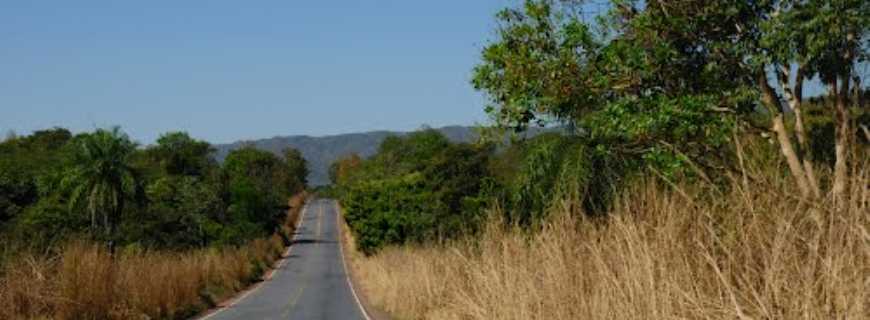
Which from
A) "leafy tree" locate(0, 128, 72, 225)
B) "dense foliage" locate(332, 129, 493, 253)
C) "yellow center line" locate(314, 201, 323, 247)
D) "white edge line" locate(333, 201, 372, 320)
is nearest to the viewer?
"white edge line" locate(333, 201, 372, 320)

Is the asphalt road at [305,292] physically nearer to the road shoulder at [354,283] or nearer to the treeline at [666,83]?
the road shoulder at [354,283]

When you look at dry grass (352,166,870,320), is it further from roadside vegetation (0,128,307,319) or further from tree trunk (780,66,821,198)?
roadside vegetation (0,128,307,319)

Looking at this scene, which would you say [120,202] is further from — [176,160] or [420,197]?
[176,160]

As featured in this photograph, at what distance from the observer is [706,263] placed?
4.92m

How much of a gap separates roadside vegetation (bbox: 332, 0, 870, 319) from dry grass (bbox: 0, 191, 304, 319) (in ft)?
22.2

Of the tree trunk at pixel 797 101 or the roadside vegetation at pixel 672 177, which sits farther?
the tree trunk at pixel 797 101

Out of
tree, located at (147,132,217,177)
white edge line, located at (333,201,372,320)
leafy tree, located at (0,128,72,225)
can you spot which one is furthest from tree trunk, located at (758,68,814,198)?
tree, located at (147,132,217,177)

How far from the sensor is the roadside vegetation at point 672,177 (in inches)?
173

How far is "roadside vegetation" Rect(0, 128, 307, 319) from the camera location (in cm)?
1889

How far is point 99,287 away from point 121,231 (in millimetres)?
60650

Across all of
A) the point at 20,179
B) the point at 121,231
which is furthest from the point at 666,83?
the point at 20,179

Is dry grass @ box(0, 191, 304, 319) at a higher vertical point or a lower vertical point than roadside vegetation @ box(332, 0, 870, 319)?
lower

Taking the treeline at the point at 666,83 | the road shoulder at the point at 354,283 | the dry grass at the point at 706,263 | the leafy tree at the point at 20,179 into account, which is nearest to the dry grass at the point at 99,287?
the road shoulder at the point at 354,283

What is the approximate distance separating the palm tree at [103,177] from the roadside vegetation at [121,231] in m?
0.10
